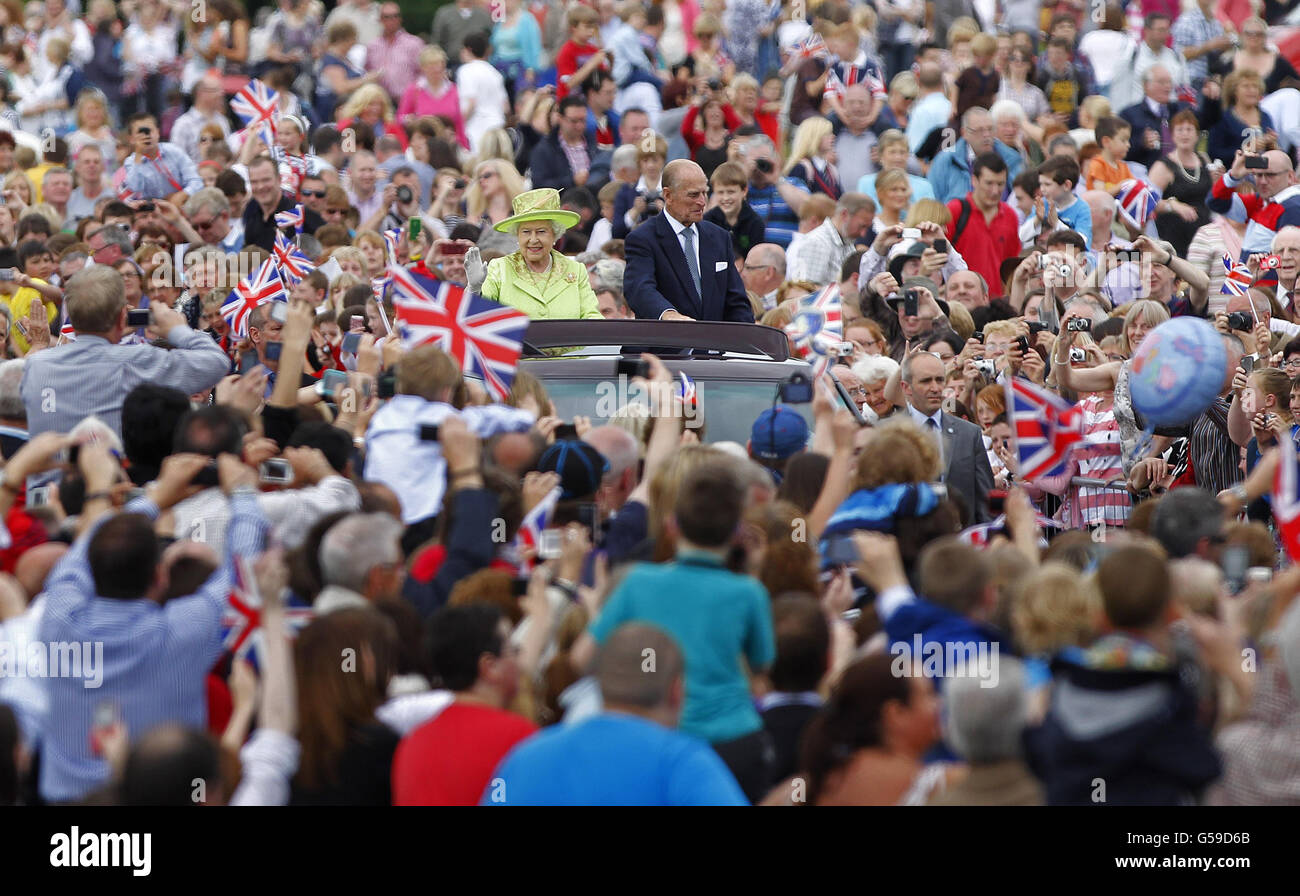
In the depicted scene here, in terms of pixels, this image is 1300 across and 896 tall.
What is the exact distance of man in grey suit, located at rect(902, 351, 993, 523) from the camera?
9.13 m

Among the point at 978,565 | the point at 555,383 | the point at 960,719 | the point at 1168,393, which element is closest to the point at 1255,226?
the point at 1168,393

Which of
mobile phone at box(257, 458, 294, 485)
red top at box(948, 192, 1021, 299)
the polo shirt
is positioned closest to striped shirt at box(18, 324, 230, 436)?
mobile phone at box(257, 458, 294, 485)

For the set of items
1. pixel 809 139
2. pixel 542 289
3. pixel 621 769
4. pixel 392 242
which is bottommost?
pixel 621 769

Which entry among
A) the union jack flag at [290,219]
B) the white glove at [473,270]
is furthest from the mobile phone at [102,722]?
the union jack flag at [290,219]

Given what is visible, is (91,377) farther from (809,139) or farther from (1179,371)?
(809,139)

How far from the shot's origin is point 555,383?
8352 millimetres

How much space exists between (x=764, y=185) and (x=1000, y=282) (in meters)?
2.06

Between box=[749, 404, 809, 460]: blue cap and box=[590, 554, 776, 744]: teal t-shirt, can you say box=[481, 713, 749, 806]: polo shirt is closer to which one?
box=[590, 554, 776, 744]: teal t-shirt

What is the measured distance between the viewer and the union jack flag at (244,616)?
229 inches

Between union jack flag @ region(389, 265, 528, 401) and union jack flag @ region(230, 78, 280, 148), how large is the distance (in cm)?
767

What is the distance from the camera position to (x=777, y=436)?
25.4 feet

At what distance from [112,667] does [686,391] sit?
3.30 m

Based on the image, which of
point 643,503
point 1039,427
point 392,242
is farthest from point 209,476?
point 392,242

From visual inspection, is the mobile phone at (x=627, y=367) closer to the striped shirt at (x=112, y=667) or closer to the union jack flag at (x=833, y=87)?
the striped shirt at (x=112, y=667)
